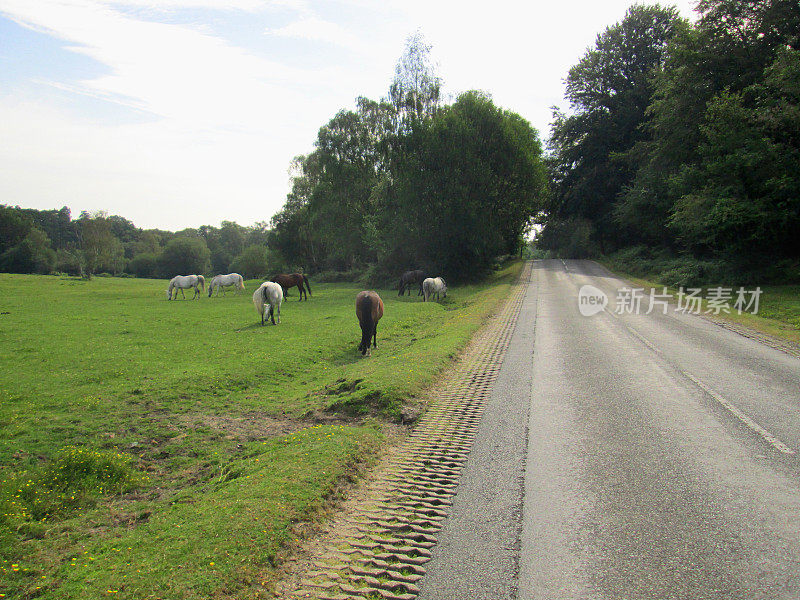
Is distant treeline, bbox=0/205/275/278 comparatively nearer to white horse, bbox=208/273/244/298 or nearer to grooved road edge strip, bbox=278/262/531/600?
white horse, bbox=208/273/244/298

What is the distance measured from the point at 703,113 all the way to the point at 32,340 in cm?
3686

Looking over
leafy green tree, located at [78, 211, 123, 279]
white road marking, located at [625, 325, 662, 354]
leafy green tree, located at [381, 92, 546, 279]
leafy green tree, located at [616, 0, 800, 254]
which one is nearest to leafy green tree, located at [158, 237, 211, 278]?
leafy green tree, located at [78, 211, 123, 279]

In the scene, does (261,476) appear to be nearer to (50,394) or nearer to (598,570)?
(598,570)

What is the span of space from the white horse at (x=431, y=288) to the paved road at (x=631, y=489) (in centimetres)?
2080

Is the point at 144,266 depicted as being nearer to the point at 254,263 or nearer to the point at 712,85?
the point at 254,263

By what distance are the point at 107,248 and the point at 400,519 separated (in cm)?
8708

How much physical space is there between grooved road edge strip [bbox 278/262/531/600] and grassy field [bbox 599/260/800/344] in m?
12.9

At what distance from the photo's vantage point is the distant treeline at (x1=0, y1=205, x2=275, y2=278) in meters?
77.4

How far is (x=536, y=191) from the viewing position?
45.2 m

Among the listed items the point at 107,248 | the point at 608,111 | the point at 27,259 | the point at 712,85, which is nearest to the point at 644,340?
the point at 712,85

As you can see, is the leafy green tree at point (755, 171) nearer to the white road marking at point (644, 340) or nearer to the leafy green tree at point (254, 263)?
the white road marking at point (644, 340)

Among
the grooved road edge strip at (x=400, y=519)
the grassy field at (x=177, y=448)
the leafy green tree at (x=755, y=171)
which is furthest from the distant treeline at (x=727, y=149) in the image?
the grooved road edge strip at (x=400, y=519)

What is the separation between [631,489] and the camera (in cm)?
570

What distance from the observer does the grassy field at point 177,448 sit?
4.46 m
